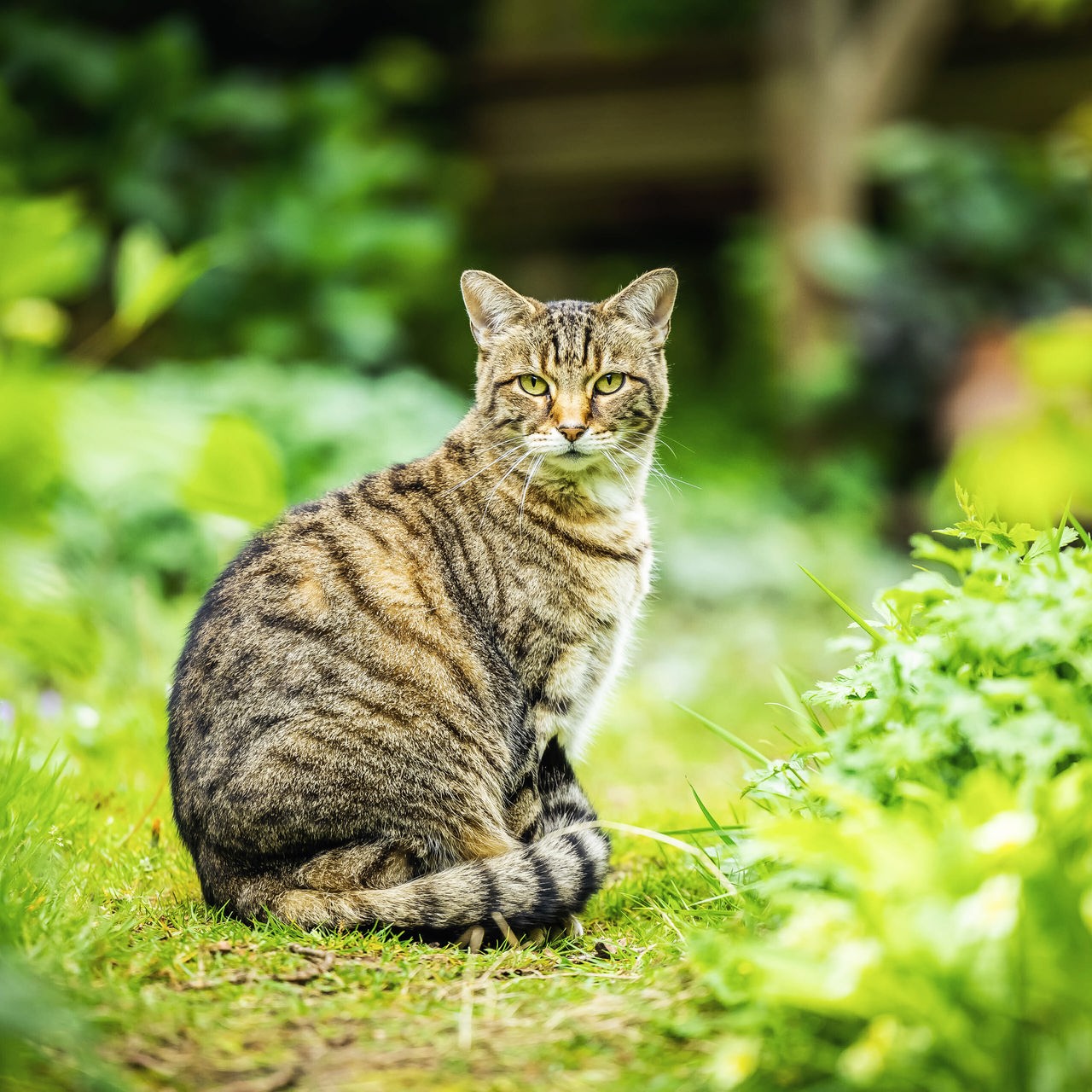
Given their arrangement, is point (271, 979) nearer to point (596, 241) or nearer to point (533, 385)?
point (533, 385)

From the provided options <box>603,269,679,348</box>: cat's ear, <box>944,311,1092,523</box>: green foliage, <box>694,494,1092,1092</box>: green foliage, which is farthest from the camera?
<box>603,269,679,348</box>: cat's ear

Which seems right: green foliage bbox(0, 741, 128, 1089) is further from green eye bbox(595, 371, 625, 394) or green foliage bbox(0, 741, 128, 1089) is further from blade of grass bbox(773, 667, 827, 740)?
green eye bbox(595, 371, 625, 394)

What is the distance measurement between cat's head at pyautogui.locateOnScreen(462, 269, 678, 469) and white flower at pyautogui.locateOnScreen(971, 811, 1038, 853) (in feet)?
4.69

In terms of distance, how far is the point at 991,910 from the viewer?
138 cm

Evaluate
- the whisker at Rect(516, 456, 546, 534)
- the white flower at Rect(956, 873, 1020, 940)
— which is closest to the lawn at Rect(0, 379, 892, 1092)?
the white flower at Rect(956, 873, 1020, 940)

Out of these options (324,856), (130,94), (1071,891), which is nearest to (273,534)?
(324,856)

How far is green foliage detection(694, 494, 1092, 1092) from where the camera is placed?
136cm

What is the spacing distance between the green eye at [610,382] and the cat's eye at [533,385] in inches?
5.0

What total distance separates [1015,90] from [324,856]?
25.8ft

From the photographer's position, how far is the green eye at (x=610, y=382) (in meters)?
2.79

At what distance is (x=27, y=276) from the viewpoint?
1.61 m

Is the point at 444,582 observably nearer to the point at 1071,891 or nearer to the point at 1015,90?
the point at 1071,891

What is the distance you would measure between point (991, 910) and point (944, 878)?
0.06m

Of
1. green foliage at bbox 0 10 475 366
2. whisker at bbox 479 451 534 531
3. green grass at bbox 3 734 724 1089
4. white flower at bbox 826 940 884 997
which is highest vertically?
green foliage at bbox 0 10 475 366
